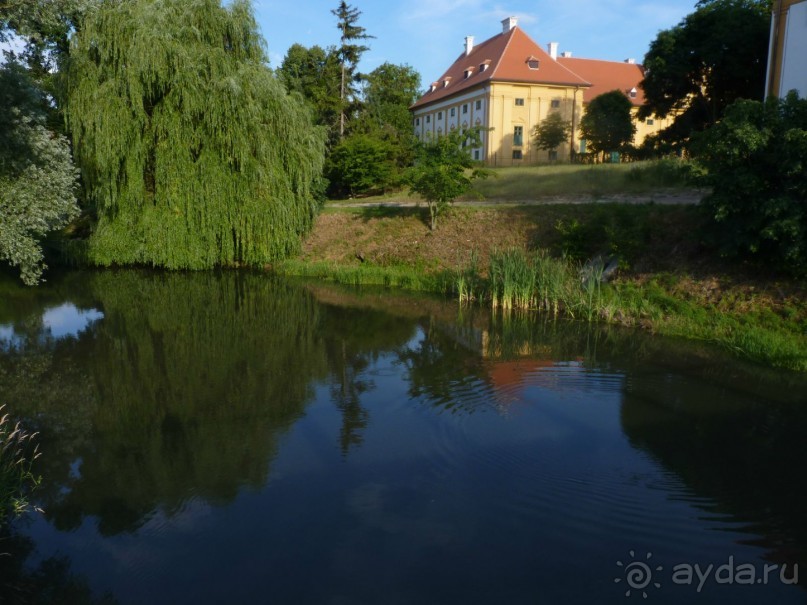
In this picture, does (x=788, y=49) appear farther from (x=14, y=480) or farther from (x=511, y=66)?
(x=511, y=66)

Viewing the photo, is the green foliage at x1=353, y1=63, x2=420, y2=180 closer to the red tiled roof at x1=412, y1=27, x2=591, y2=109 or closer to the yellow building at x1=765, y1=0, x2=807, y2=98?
the red tiled roof at x1=412, y1=27, x2=591, y2=109

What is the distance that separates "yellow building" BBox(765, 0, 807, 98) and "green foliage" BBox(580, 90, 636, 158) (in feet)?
42.5

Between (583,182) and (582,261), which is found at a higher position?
(583,182)

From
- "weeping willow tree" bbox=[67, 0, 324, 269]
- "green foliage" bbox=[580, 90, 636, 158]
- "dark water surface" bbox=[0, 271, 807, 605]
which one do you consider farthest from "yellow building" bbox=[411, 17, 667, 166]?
"dark water surface" bbox=[0, 271, 807, 605]

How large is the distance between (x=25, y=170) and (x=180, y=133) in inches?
244

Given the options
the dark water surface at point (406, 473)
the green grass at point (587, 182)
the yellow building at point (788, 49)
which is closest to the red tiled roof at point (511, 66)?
the green grass at point (587, 182)

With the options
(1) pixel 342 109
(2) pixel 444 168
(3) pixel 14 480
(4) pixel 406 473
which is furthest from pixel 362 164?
(3) pixel 14 480

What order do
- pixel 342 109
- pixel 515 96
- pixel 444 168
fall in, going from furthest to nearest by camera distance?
1. pixel 515 96
2. pixel 342 109
3. pixel 444 168

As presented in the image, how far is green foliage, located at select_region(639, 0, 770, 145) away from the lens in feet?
90.1

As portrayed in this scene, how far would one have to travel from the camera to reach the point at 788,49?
63.7ft

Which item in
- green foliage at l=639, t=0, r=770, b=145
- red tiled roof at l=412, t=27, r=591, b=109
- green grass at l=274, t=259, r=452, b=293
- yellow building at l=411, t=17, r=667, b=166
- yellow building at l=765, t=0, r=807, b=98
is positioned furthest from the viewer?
red tiled roof at l=412, t=27, r=591, b=109

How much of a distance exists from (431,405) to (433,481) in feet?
7.32

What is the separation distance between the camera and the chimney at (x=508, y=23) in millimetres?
48659

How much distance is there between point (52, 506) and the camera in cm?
595
